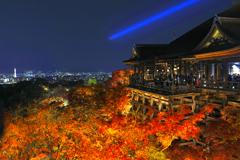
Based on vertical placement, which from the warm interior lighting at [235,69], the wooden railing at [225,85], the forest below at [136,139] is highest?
the warm interior lighting at [235,69]

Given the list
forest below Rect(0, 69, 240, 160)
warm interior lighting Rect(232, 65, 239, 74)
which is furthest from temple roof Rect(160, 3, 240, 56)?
forest below Rect(0, 69, 240, 160)

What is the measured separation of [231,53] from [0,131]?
14.7 metres

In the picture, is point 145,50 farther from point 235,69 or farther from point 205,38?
point 235,69

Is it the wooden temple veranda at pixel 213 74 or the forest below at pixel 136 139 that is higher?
the wooden temple veranda at pixel 213 74

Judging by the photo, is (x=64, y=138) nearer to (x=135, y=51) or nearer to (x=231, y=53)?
(x=231, y=53)

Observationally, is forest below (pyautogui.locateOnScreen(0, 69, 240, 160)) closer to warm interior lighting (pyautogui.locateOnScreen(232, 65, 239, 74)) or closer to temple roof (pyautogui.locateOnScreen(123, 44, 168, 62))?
warm interior lighting (pyautogui.locateOnScreen(232, 65, 239, 74))

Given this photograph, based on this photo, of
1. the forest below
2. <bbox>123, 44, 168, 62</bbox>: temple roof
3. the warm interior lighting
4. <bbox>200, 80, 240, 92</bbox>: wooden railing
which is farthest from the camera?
<bbox>123, 44, 168, 62</bbox>: temple roof

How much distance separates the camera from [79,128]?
15.1 meters

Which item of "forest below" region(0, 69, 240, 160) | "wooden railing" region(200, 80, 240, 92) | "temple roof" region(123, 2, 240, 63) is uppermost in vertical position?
"temple roof" region(123, 2, 240, 63)

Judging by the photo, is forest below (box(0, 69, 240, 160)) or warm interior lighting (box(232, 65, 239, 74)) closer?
forest below (box(0, 69, 240, 160))

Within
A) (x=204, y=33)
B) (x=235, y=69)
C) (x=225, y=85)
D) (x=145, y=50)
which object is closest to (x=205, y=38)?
(x=225, y=85)

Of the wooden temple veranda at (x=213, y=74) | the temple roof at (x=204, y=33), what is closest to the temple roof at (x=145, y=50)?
the temple roof at (x=204, y=33)

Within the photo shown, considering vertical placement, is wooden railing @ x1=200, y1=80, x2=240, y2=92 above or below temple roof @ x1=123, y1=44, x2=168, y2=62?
below

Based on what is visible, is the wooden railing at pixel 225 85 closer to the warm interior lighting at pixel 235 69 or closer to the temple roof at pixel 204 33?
the warm interior lighting at pixel 235 69
